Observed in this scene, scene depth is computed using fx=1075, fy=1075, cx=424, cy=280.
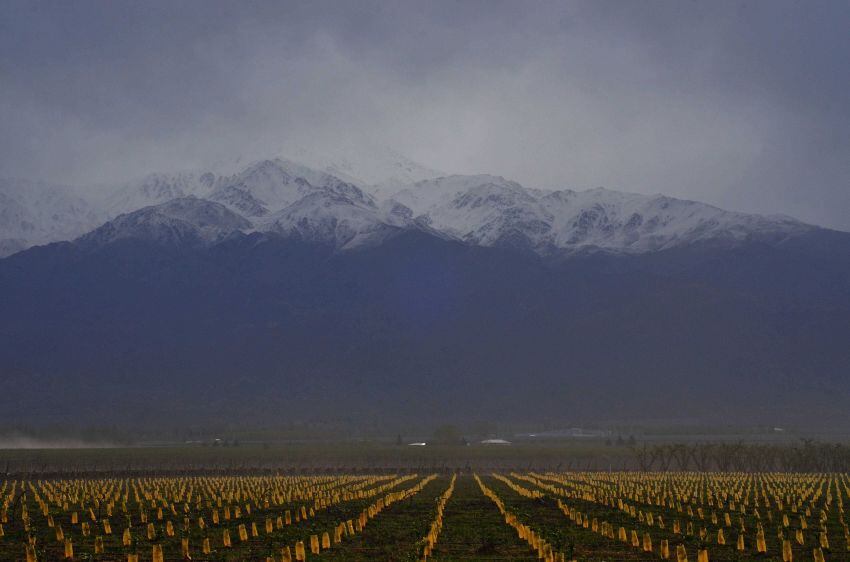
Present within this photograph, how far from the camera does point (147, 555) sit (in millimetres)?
35062

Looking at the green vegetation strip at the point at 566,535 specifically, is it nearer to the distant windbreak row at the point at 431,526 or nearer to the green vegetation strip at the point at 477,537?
the distant windbreak row at the point at 431,526

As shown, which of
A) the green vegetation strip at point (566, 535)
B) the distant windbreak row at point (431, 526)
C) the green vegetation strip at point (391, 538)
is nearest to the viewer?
the green vegetation strip at point (566, 535)

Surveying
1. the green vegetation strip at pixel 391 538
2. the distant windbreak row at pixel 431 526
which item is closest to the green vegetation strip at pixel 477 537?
the distant windbreak row at pixel 431 526

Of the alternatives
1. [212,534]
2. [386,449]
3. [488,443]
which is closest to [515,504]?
[212,534]

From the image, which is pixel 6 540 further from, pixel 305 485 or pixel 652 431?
pixel 652 431

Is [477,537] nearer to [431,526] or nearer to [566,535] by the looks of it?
[431,526]

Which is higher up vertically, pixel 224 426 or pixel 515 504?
pixel 224 426

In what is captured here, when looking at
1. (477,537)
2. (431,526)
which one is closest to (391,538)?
(431,526)

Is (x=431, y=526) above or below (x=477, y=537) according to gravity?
above

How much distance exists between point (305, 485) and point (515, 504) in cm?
1892

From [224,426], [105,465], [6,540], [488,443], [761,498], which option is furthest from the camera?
[224,426]

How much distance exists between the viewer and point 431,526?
4028cm

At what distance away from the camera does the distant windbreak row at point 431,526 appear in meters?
35.0

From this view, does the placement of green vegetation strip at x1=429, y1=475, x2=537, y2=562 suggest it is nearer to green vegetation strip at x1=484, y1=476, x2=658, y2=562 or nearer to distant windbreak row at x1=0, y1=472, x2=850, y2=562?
distant windbreak row at x1=0, y1=472, x2=850, y2=562
